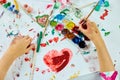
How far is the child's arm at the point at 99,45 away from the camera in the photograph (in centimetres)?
109

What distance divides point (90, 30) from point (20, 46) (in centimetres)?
24

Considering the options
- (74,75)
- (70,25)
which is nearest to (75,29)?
(70,25)

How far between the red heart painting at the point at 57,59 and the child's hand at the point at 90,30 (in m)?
0.09

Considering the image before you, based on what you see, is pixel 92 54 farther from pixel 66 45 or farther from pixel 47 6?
pixel 47 6

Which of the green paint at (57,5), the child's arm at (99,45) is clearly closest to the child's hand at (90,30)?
the child's arm at (99,45)

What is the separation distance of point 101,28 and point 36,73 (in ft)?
0.90

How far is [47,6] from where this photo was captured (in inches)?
47.0

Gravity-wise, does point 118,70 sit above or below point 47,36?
below

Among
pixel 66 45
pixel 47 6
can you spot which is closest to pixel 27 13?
pixel 47 6

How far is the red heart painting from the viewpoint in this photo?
1.11 m

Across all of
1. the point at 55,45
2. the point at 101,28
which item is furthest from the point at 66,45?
the point at 101,28

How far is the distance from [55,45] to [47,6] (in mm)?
149

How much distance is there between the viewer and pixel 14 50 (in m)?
1.09

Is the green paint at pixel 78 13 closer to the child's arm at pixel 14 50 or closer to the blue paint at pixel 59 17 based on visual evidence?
the blue paint at pixel 59 17
